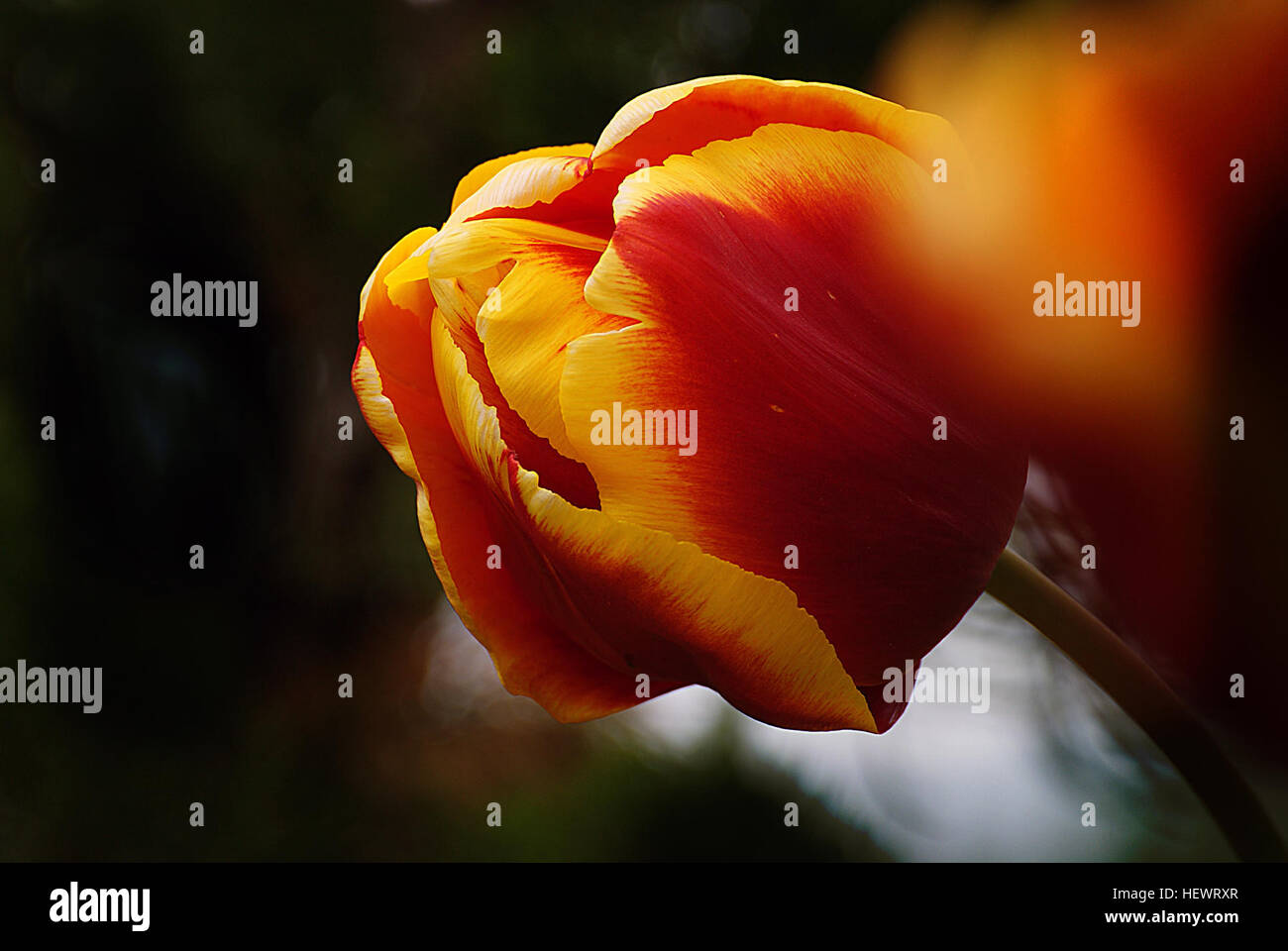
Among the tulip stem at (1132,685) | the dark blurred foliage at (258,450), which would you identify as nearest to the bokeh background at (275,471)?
the dark blurred foliage at (258,450)

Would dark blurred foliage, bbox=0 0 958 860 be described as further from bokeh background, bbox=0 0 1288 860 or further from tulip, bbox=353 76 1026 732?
tulip, bbox=353 76 1026 732

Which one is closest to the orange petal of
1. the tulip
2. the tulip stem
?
the tulip

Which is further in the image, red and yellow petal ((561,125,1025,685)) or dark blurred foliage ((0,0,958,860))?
dark blurred foliage ((0,0,958,860))

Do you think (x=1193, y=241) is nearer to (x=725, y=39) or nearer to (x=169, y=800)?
(x=725, y=39)

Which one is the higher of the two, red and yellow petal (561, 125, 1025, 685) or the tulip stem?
red and yellow petal (561, 125, 1025, 685)

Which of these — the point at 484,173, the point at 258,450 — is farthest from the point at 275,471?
the point at 484,173

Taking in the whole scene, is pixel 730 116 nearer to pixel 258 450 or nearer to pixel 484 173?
pixel 484 173
